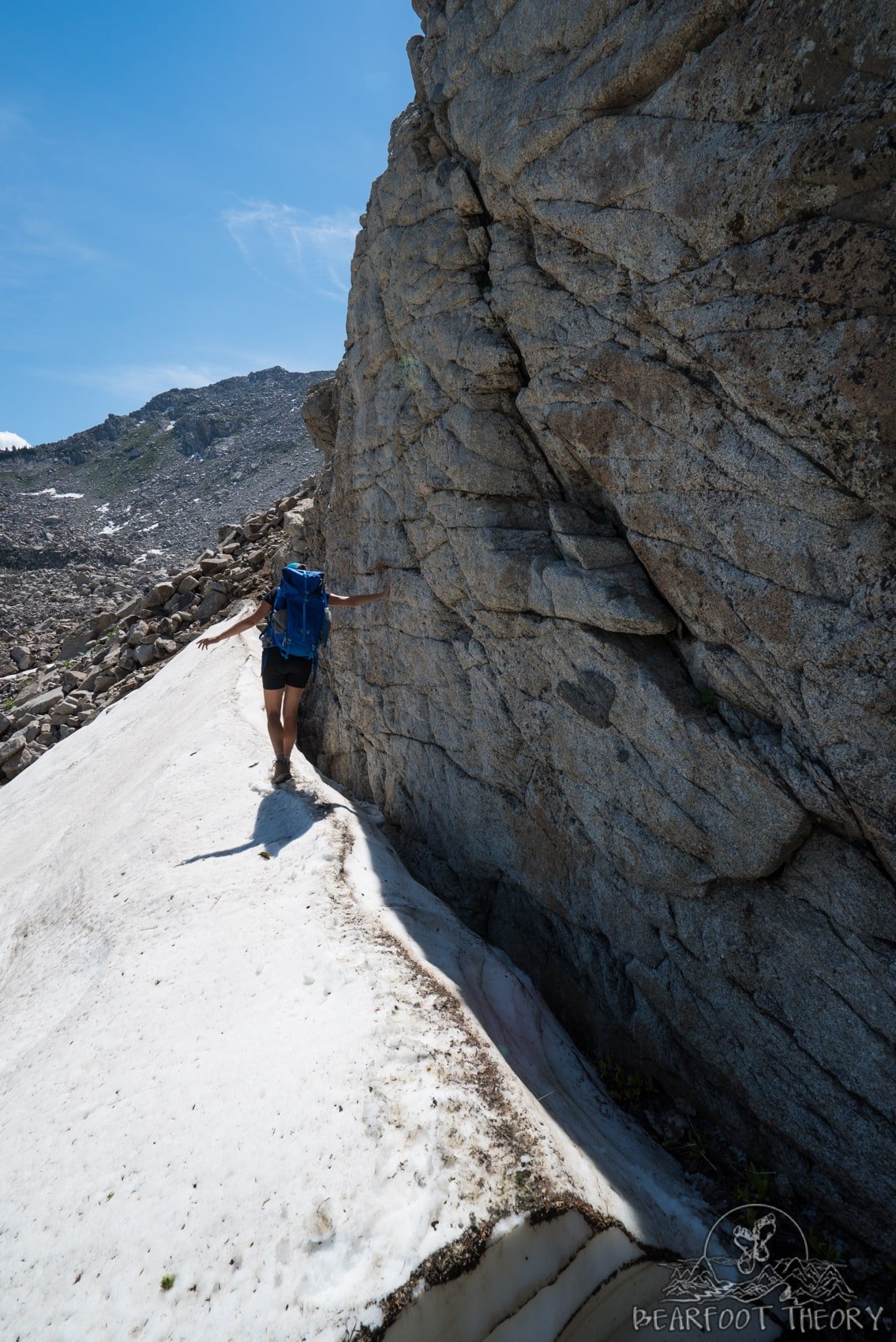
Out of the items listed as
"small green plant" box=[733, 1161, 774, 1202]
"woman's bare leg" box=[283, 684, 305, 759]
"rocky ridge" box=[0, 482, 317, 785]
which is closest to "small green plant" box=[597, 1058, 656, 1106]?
"small green plant" box=[733, 1161, 774, 1202]

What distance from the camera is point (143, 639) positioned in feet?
85.6

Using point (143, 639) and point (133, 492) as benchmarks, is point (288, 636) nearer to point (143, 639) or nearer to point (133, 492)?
point (143, 639)

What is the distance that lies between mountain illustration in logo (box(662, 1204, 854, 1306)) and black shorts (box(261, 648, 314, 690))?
9.01 meters

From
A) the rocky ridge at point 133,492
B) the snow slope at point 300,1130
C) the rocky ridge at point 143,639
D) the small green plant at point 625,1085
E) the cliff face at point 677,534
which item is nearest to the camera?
the snow slope at point 300,1130

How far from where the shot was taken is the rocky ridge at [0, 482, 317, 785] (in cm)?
2405

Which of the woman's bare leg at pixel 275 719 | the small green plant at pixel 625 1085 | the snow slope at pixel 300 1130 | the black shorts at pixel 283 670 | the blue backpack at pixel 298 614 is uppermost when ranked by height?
the blue backpack at pixel 298 614

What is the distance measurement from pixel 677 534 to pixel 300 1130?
6.41 metres

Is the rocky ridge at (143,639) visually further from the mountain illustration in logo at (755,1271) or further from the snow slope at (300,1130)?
the mountain illustration in logo at (755,1271)

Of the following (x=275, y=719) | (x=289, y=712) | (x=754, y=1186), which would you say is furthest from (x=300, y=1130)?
(x=289, y=712)

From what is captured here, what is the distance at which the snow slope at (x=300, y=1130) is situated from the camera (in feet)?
16.5

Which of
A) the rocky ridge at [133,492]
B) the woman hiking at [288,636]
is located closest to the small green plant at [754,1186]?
the woman hiking at [288,636]

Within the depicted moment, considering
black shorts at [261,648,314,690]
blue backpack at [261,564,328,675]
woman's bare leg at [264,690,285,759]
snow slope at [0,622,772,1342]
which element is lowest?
snow slope at [0,622,772,1342]

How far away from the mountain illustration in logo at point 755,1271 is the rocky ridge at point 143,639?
1769 cm

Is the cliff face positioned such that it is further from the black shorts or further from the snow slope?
the black shorts
